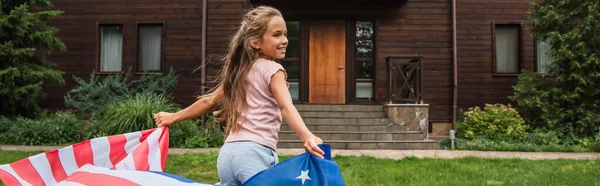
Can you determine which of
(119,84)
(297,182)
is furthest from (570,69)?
(297,182)

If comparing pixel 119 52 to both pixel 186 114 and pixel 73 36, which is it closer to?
pixel 73 36

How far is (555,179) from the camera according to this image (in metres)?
6.27

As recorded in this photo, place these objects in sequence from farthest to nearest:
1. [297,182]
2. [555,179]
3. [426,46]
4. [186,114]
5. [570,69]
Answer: [426,46]
[570,69]
[555,179]
[186,114]
[297,182]

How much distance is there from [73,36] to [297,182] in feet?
45.4

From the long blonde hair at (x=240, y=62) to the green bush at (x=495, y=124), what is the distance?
9.98m

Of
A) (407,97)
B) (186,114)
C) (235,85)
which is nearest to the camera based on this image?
(235,85)

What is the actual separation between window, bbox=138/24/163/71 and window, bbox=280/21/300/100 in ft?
11.4

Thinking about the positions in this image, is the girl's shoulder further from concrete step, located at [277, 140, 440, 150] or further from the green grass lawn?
concrete step, located at [277, 140, 440, 150]

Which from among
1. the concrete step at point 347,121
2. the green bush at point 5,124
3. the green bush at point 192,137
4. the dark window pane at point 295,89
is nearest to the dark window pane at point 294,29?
the dark window pane at point 295,89

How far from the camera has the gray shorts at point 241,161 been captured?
2.33m

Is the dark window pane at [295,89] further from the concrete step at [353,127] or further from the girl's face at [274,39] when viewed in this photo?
the girl's face at [274,39]

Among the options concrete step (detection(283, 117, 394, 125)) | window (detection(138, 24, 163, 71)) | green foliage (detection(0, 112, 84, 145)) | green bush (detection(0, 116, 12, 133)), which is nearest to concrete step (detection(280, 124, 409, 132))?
concrete step (detection(283, 117, 394, 125))

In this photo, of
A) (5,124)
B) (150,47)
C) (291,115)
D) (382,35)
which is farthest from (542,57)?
(291,115)

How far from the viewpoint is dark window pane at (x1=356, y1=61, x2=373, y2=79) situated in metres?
14.2
